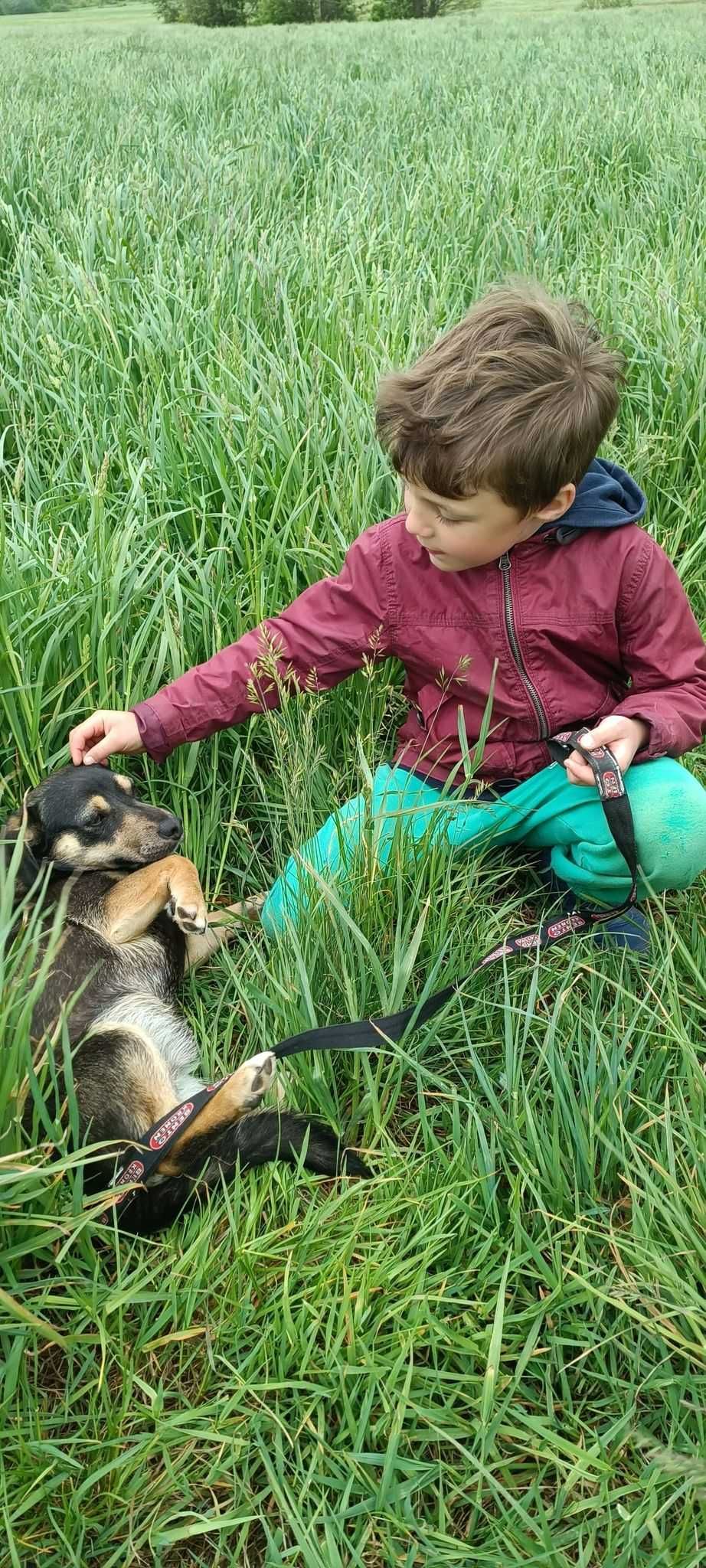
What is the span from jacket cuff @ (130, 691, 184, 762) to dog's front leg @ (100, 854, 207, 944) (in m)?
0.27

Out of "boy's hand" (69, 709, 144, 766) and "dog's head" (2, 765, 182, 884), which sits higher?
"boy's hand" (69, 709, 144, 766)

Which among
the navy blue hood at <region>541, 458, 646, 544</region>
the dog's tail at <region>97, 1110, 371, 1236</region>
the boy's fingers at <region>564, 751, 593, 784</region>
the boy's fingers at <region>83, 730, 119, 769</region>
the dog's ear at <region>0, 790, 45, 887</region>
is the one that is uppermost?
the navy blue hood at <region>541, 458, 646, 544</region>

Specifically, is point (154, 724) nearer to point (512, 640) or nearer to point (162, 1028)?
point (162, 1028)

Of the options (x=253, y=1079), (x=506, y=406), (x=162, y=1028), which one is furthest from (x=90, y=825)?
(x=506, y=406)

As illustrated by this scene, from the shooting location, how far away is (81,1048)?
202cm

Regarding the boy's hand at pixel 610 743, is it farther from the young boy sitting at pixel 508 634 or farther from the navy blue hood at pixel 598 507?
the navy blue hood at pixel 598 507

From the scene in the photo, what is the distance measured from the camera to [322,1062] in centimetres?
201

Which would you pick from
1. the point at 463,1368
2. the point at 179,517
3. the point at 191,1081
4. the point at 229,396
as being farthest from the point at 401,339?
the point at 463,1368

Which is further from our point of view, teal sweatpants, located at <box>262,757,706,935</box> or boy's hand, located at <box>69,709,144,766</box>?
boy's hand, located at <box>69,709,144,766</box>

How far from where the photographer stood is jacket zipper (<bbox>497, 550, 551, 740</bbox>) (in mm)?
2439

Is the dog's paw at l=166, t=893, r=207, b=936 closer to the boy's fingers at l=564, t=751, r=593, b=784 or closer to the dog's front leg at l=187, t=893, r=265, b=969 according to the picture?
the dog's front leg at l=187, t=893, r=265, b=969

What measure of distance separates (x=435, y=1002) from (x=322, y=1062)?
274mm

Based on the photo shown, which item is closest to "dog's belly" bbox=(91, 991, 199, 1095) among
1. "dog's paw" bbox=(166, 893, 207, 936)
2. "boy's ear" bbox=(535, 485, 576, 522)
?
"dog's paw" bbox=(166, 893, 207, 936)

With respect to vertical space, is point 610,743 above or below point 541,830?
above
